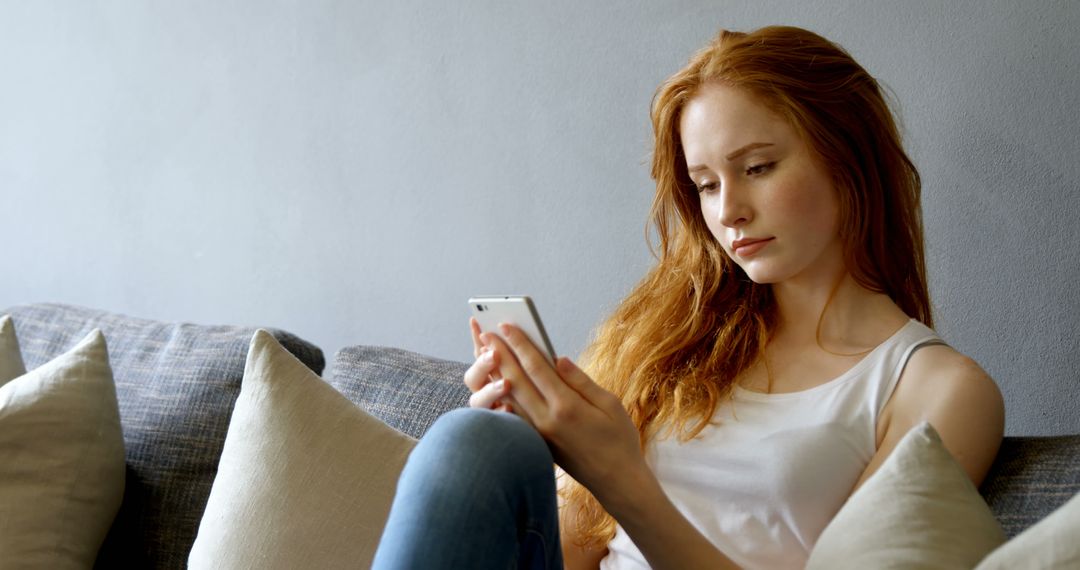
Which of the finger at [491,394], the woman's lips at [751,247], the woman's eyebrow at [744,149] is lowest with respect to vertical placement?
the finger at [491,394]

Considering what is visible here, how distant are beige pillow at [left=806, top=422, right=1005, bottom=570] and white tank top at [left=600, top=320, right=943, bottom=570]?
30 cm

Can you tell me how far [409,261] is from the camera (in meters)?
2.19

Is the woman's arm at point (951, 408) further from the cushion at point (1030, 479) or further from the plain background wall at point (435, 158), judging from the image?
the plain background wall at point (435, 158)

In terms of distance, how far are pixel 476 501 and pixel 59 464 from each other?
1012mm

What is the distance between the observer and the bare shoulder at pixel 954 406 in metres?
1.20

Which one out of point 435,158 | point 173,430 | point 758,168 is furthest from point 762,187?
point 173,430

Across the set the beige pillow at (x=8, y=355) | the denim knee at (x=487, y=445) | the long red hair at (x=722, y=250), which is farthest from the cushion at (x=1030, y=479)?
the beige pillow at (x=8, y=355)

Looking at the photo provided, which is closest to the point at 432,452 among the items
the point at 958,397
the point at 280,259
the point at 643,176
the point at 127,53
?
the point at 958,397

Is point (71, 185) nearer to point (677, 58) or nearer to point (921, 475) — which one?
point (677, 58)

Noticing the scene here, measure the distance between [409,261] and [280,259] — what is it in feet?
1.15

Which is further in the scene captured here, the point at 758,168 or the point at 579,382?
the point at 758,168

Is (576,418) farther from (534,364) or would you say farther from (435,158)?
(435,158)

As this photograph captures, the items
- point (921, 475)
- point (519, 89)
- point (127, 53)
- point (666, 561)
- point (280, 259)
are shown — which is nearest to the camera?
point (921, 475)

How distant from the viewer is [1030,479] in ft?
3.83
